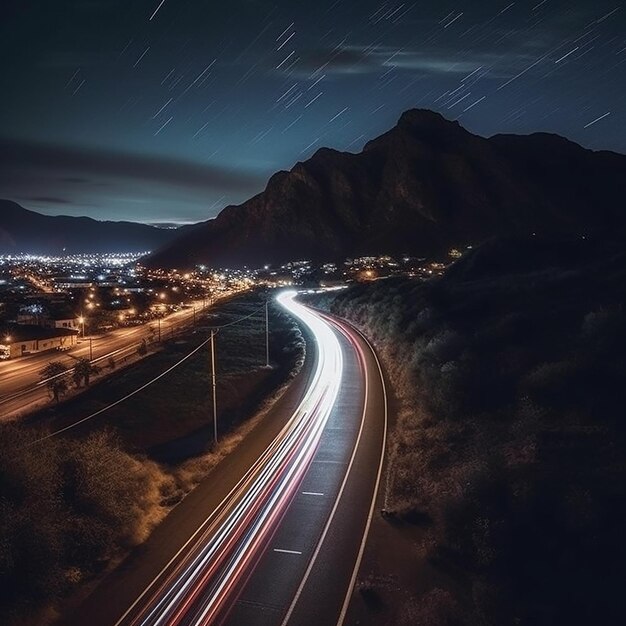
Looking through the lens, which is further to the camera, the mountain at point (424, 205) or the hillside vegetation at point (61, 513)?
the mountain at point (424, 205)

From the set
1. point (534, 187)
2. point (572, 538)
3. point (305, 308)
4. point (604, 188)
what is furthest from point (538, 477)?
point (604, 188)

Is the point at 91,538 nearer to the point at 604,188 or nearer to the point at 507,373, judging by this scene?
the point at 507,373

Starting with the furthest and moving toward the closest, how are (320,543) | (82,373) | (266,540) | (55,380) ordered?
(82,373) < (55,380) < (266,540) < (320,543)

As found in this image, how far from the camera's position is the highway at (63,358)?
3794cm

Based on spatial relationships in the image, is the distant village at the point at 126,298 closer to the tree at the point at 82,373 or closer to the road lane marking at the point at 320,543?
the tree at the point at 82,373

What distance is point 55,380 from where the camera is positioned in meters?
38.1

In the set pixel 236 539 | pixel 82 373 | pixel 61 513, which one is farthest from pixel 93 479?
pixel 82 373

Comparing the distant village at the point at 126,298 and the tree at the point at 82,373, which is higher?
the distant village at the point at 126,298

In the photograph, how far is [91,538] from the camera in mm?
15258

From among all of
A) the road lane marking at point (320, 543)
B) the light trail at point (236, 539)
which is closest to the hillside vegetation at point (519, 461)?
the road lane marking at point (320, 543)

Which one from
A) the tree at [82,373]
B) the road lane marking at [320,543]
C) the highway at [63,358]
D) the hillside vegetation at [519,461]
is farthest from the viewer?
the tree at [82,373]

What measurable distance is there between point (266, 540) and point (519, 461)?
310 inches

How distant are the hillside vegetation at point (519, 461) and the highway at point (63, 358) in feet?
84.8

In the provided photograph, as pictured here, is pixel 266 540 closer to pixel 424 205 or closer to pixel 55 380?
pixel 55 380
